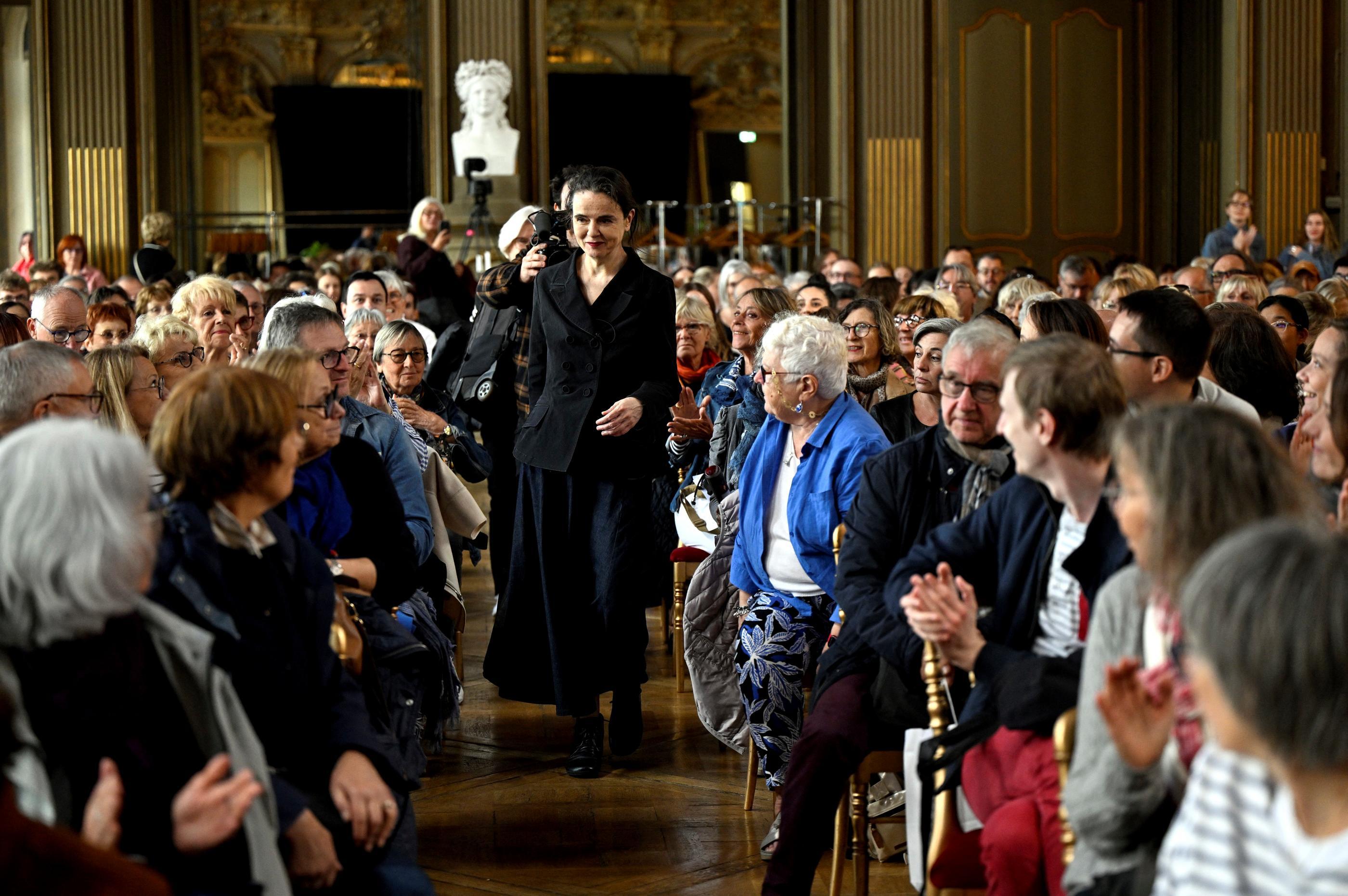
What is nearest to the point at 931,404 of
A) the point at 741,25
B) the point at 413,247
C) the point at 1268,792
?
the point at 1268,792

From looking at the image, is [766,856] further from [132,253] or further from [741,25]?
[741,25]

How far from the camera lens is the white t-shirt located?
388cm

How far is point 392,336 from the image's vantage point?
5066 mm

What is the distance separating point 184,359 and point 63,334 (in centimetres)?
122

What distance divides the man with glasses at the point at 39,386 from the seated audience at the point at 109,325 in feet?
6.39

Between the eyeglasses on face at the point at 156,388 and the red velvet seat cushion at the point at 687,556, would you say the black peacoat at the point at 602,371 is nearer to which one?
the red velvet seat cushion at the point at 687,556

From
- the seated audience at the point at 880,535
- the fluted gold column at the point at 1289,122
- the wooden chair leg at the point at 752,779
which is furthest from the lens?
the fluted gold column at the point at 1289,122

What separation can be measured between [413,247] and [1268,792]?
6.83m

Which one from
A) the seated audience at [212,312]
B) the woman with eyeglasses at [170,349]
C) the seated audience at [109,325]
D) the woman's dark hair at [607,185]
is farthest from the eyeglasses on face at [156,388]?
the seated audience at [109,325]

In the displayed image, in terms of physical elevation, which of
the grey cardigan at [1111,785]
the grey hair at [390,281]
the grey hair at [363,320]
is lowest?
the grey cardigan at [1111,785]

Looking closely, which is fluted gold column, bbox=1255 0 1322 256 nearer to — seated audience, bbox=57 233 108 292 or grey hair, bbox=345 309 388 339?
seated audience, bbox=57 233 108 292

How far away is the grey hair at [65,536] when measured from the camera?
6.38ft

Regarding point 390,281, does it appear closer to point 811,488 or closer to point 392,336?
point 392,336

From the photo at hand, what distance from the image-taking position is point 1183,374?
347cm
